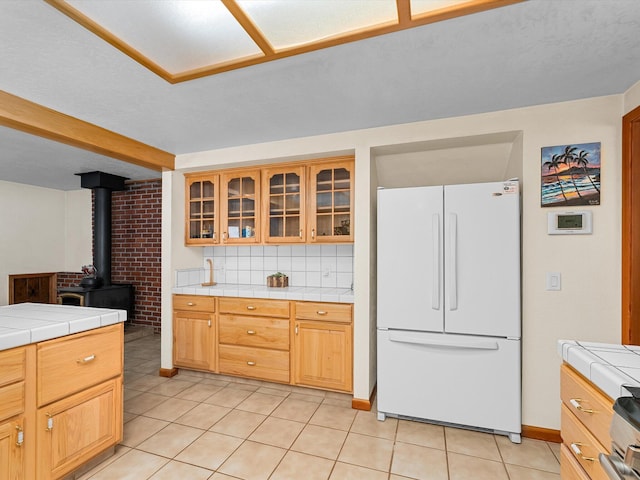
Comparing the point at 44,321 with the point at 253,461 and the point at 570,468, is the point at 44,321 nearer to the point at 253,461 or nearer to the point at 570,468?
the point at 253,461

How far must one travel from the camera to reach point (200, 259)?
151 inches

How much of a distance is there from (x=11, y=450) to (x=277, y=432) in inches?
58.0

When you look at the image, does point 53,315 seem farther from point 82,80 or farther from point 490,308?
point 490,308

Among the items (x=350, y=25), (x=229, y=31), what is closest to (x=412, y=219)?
(x=350, y=25)

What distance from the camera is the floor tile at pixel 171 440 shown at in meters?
2.11

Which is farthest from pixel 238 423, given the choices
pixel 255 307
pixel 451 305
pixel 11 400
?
pixel 451 305

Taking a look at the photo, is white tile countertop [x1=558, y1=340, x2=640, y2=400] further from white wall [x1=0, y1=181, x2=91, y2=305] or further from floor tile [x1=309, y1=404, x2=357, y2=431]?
white wall [x1=0, y1=181, x2=91, y2=305]

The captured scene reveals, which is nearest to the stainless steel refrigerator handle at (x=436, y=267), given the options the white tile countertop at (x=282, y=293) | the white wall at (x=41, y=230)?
the white tile countertop at (x=282, y=293)

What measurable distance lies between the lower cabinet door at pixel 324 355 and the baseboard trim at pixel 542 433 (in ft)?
4.23

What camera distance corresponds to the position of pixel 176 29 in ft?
4.71

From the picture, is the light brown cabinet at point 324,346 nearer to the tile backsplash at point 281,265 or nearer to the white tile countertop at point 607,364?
the tile backsplash at point 281,265

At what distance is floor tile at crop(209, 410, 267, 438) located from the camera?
7.65ft

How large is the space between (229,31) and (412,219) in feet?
5.53

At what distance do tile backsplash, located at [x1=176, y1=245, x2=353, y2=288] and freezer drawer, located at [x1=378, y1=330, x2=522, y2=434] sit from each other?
1.03m
